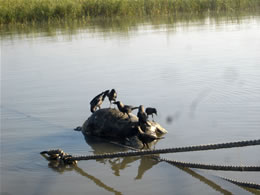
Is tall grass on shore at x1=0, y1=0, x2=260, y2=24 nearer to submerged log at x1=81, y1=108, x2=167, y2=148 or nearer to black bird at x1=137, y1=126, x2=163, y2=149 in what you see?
submerged log at x1=81, y1=108, x2=167, y2=148

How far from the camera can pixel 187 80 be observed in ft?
32.1

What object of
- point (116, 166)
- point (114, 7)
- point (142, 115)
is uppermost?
point (114, 7)

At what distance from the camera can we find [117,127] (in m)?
6.76

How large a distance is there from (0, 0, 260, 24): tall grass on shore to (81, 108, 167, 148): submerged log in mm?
18828

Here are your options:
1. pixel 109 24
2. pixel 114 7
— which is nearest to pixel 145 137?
pixel 109 24

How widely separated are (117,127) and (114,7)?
20.0 meters

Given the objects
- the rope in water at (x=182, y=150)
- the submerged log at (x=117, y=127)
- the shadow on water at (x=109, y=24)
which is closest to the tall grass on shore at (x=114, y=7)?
the shadow on water at (x=109, y=24)

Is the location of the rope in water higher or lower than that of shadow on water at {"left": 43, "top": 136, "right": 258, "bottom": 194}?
higher

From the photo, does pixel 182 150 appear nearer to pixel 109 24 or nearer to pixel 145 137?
pixel 145 137

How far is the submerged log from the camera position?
656cm

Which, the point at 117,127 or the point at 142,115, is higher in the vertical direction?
the point at 142,115

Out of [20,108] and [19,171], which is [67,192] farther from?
[20,108]

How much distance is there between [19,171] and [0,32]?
1752 cm

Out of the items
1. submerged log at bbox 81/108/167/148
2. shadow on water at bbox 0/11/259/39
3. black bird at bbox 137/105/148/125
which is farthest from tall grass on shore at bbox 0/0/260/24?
black bird at bbox 137/105/148/125
